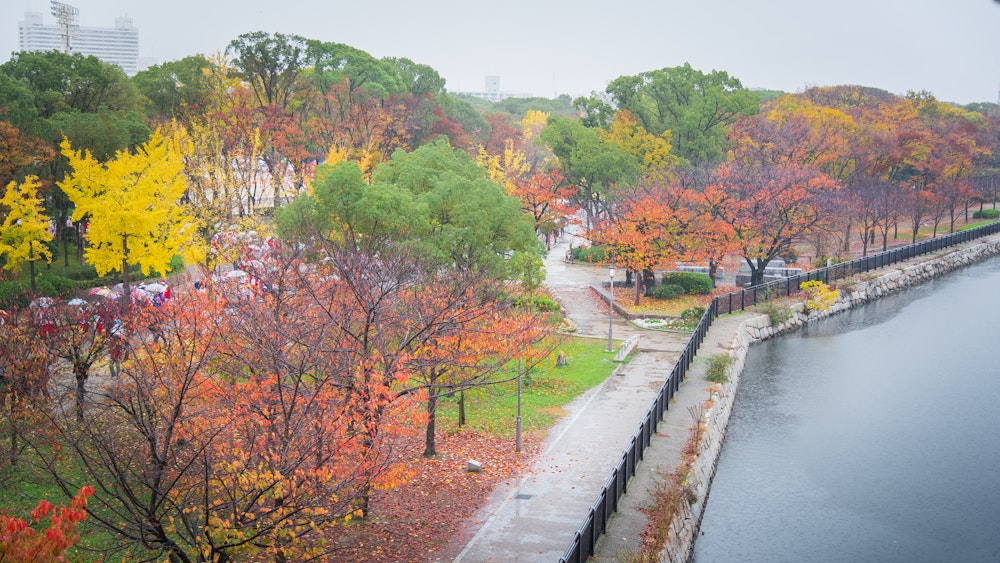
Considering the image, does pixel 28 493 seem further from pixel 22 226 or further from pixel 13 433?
pixel 22 226

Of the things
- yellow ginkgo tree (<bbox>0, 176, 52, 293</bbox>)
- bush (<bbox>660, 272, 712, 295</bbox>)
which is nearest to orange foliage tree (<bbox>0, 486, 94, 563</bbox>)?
yellow ginkgo tree (<bbox>0, 176, 52, 293</bbox>)

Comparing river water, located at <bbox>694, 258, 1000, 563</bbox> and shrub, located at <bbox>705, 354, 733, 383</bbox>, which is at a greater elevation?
shrub, located at <bbox>705, 354, 733, 383</bbox>

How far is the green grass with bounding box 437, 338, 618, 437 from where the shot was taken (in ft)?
94.6

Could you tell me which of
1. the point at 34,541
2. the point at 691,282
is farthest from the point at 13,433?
the point at 691,282

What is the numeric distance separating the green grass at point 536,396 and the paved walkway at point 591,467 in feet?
2.25

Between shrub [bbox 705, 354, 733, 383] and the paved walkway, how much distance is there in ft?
1.25

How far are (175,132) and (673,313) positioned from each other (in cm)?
3046

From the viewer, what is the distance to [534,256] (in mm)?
35469

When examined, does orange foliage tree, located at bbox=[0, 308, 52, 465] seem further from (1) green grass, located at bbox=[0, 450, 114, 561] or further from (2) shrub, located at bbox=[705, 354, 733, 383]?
(2) shrub, located at bbox=[705, 354, 733, 383]

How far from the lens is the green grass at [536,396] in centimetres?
2883

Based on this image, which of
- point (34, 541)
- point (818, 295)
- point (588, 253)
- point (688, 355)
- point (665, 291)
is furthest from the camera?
point (588, 253)

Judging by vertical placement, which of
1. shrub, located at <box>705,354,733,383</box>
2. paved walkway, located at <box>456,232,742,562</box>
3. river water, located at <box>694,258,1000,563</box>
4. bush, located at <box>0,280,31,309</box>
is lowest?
river water, located at <box>694,258,1000,563</box>

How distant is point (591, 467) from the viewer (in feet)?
80.0

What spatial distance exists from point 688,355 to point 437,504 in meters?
16.0
